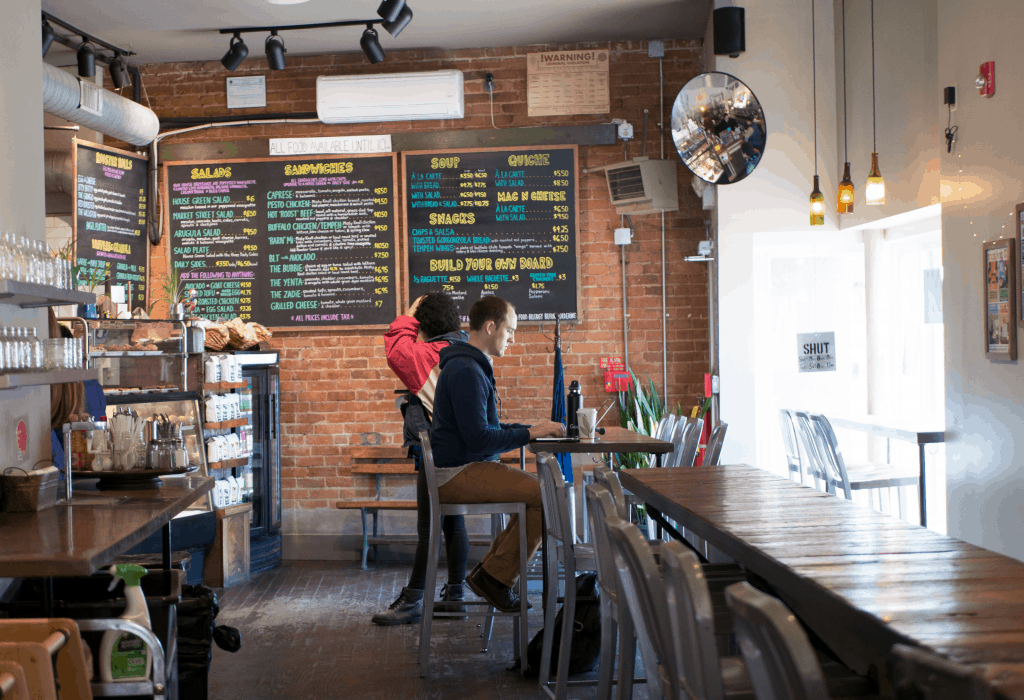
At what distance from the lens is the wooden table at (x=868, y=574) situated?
4.51 feet

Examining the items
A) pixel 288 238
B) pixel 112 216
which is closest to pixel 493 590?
pixel 288 238

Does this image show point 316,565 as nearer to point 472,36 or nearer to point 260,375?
point 260,375

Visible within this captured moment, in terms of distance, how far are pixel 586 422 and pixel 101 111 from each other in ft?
11.8

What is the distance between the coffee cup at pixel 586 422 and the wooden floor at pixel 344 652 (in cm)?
101

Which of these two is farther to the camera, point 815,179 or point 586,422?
point 815,179

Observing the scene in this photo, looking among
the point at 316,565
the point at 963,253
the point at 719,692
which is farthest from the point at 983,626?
the point at 316,565

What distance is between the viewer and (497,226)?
5895mm

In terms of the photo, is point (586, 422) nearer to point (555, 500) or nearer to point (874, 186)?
point (555, 500)

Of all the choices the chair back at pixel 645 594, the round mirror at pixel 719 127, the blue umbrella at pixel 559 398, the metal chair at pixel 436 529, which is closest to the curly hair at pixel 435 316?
the blue umbrella at pixel 559 398

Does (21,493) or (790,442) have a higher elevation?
(21,493)

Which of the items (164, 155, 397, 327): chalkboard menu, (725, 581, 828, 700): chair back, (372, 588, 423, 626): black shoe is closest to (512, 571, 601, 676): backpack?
(372, 588, 423, 626): black shoe

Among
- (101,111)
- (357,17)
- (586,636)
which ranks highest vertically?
(357,17)

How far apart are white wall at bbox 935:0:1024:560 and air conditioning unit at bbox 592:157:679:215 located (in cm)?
187

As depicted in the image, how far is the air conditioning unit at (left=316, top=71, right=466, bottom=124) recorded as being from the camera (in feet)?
18.8
